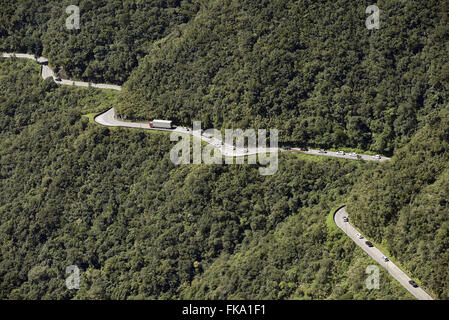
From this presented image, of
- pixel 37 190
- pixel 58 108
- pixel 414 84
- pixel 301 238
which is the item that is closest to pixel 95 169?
pixel 37 190

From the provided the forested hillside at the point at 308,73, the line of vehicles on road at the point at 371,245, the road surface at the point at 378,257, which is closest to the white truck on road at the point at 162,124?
the forested hillside at the point at 308,73

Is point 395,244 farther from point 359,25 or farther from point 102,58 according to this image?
point 102,58

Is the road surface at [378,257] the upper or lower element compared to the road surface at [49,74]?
lower

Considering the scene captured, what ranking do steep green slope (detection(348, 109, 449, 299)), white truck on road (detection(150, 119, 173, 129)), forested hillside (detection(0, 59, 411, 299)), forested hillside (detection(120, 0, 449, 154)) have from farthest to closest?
white truck on road (detection(150, 119, 173, 129)) → forested hillside (detection(120, 0, 449, 154)) → forested hillside (detection(0, 59, 411, 299)) → steep green slope (detection(348, 109, 449, 299))

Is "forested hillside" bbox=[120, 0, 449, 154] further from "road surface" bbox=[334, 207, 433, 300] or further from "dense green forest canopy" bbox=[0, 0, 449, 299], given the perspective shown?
"road surface" bbox=[334, 207, 433, 300]

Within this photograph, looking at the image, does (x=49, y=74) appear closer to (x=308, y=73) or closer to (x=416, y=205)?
(x=308, y=73)

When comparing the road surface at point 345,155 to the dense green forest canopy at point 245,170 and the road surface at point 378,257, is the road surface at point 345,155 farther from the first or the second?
the road surface at point 378,257

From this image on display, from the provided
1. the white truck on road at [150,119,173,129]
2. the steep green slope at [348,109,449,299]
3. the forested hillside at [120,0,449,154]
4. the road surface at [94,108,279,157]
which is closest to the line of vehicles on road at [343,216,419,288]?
the steep green slope at [348,109,449,299]
